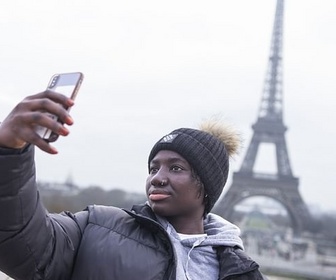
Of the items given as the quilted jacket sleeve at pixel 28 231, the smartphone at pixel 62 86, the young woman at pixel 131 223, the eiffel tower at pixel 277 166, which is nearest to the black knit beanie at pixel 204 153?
the young woman at pixel 131 223

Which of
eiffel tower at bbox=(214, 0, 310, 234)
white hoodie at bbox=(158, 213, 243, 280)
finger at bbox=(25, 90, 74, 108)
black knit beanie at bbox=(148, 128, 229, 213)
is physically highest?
eiffel tower at bbox=(214, 0, 310, 234)

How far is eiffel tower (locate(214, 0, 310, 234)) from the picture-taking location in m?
25.7

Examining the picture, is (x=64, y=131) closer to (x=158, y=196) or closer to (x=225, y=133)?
(x=158, y=196)

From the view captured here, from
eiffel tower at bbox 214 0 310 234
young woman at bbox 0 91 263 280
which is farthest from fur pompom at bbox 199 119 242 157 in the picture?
eiffel tower at bbox 214 0 310 234

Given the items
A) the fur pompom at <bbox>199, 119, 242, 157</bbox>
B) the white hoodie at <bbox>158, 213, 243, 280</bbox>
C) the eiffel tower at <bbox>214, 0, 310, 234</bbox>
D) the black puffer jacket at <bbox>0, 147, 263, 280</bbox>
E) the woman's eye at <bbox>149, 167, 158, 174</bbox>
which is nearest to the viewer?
the black puffer jacket at <bbox>0, 147, 263, 280</bbox>

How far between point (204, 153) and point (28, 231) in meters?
0.60

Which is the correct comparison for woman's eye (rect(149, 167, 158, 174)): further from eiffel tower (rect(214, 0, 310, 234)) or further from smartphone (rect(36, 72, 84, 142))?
eiffel tower (rect(214, 0, 310, 234))

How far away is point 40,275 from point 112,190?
113 feet

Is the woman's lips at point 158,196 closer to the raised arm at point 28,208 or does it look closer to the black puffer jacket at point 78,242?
the black puffer jacket at point 78,242

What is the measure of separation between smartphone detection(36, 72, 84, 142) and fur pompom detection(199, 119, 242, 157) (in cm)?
73

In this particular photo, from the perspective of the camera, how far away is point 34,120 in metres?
0.94

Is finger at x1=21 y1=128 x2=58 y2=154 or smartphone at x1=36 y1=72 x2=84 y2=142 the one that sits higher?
smartphone at x1=36 y1=72 x2=84 y2=142

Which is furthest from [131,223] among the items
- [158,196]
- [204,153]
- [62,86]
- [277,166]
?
[277,166]

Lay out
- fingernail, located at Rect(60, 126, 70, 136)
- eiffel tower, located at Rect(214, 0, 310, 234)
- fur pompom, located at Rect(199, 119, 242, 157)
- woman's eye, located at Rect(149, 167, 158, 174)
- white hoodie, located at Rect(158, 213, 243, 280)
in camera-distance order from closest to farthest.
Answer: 1. fingernail, located at Rect(60, 126, 70, 136)
2. white hoodie, located at Rect(158, 213, 243, 280)
3. woman's eye, located at Rect(149, 167, 158, 174)
4. fur pompom, located at Rect(199, 119, 242, 157)
5. eiffel tower, located at Rect(214, 0, 310, 234)
